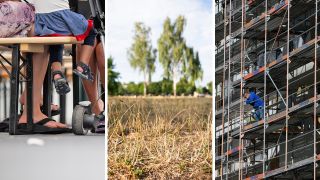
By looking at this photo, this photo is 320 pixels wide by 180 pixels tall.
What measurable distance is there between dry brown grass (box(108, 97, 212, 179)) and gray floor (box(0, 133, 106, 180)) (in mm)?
220

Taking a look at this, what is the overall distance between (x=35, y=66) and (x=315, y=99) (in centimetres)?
238

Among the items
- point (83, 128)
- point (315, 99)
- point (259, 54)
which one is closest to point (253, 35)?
point (259, 54)

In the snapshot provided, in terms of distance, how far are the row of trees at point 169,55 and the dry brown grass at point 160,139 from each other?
0.18 meters

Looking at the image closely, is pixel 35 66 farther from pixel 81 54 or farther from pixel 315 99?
pixel 315 99

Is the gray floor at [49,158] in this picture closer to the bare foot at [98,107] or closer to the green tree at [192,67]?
the bare foot at [98,107]

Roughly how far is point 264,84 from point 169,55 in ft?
2.89

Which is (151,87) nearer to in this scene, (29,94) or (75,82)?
(75,82)

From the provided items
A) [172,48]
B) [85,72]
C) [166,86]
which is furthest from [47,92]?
[172,48]

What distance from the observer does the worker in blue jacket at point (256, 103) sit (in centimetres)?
1325

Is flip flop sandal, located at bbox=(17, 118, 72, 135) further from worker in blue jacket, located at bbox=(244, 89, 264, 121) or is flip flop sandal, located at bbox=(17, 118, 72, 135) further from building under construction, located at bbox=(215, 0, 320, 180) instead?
worker in blue jacket, located at bbox=(244, 89, 264, 121)

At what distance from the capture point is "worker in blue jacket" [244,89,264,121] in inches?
522

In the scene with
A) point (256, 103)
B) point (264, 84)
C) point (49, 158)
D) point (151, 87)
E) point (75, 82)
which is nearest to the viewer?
point (49, 158)

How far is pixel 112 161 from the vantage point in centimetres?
1280

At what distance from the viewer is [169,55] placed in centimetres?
1289
